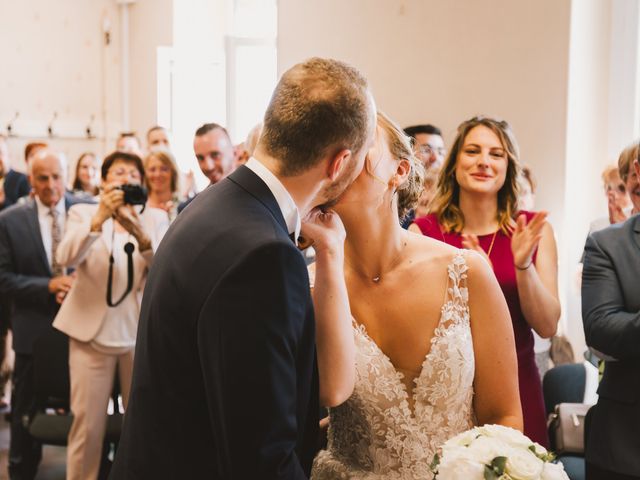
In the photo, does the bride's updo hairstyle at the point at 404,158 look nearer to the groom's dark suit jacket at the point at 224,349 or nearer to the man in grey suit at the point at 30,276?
the groom's dark suit jacket at the point at 224,349

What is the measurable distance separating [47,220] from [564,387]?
10.1 feet

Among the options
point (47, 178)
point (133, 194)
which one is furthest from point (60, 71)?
point (133, 194)

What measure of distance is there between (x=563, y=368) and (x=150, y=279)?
7.95 ft

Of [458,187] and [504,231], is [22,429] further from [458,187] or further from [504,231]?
[504,231]

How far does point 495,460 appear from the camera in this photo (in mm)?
Answer: 1459

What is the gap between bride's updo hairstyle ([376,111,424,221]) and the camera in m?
2.02

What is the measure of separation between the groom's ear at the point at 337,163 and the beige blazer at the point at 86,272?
2.60 m

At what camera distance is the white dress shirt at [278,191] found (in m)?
1.50

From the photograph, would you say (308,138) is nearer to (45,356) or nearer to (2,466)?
(45,356)

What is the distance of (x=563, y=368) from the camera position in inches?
139

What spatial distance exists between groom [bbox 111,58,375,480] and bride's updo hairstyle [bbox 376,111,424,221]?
454mm

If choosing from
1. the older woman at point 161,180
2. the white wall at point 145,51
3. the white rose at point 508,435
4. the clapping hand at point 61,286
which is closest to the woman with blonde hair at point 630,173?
the white rose at point 508,435

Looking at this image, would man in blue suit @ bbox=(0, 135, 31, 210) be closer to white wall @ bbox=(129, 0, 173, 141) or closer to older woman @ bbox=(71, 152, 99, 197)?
older woman @ bbox=(71, 152, 99, 197)

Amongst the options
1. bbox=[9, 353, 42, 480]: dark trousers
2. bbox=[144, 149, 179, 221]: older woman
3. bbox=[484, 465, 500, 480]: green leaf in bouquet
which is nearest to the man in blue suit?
bbox=[144, 149, 179, 221]: older woman
